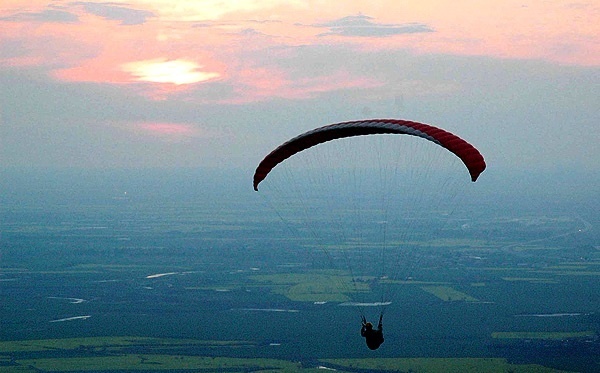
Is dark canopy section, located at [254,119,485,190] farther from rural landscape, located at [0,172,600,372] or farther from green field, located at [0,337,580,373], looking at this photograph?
green field, located at [0,337,580,373]

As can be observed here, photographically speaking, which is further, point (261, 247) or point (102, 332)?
point (261, 247)

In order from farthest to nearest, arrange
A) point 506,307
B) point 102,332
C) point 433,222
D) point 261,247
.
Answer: point 433,222 → point 261,247 → point 506,307 → point 102,332

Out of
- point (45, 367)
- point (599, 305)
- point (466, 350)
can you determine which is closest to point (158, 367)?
point (45, 367)

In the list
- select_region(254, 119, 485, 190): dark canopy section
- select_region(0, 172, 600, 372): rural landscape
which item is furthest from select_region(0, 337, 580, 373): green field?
select_region(254, 119, 485, 190): dark canopy section

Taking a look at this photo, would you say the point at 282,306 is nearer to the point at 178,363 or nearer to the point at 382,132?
the point at 178,363

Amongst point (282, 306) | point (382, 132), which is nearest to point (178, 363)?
point (282, 306)

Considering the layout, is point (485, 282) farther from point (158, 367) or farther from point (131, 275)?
point (158, 367)

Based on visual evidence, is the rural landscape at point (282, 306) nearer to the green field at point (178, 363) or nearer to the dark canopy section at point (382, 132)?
the green field at point (178, 363)

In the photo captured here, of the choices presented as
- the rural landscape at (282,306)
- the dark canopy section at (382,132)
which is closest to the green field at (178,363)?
the rural landscape at (282,306)

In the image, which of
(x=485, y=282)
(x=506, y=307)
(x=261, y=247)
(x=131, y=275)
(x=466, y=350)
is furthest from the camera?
(x=261, y=247)
